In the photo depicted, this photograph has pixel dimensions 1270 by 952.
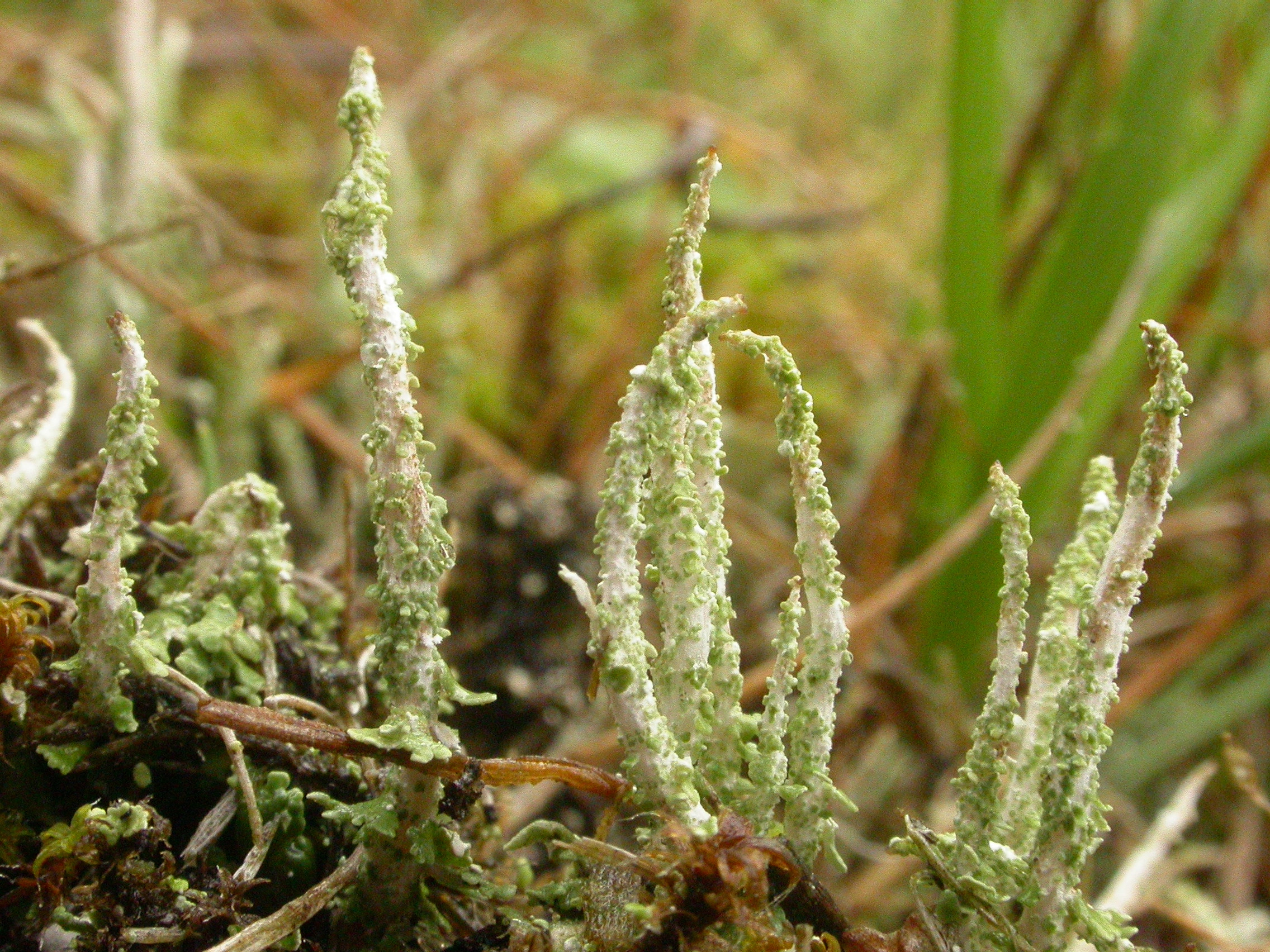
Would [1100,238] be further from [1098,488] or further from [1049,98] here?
[1098,488]

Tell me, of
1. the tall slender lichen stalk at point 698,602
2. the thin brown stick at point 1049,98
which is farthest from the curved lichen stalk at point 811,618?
the thin brown stick at point 1049,98

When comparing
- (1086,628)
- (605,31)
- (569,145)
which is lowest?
(1086,628)

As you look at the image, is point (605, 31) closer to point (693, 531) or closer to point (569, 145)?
point (569, 145)

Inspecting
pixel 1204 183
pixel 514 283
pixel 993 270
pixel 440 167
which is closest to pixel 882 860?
pixel 993 270

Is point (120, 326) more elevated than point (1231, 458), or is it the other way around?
point (1231, 458)

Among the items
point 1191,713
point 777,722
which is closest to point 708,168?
point 777,722

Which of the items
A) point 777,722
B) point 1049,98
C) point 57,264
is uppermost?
point 1049,98

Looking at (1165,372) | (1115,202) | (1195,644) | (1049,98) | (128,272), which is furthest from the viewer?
(1049,98)

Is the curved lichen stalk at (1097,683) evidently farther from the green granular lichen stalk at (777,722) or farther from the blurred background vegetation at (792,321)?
the blurred background vegetation at (792,321)
